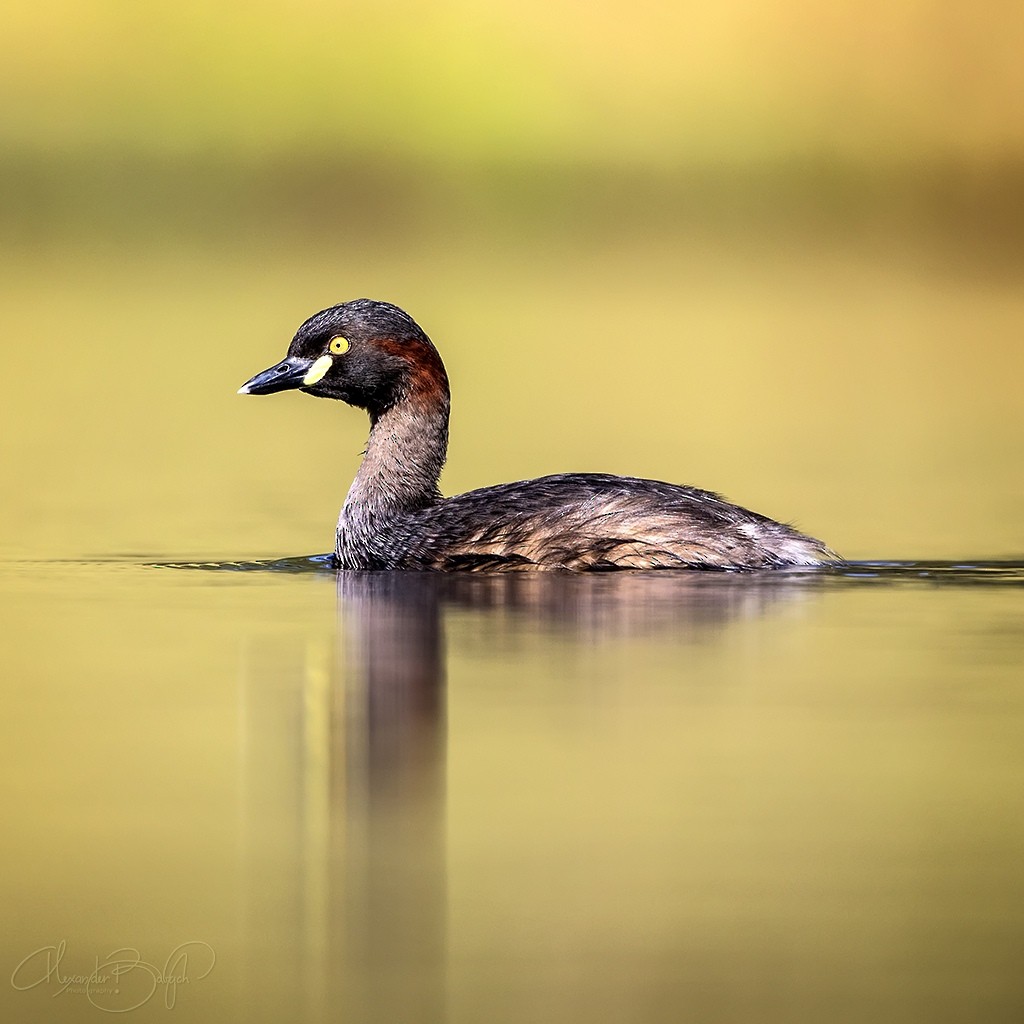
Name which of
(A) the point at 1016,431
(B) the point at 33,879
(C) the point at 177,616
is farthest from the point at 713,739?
(A) the point at 1016,431

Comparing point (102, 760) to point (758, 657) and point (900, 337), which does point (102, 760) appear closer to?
point (758, 657)

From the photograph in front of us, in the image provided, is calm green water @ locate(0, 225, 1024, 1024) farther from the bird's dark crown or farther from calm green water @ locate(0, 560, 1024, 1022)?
the bird's dark crown

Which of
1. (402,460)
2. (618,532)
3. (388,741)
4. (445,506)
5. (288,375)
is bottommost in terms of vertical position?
(388,741)

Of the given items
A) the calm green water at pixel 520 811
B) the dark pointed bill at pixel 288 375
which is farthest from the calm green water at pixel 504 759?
the dark pointed bill at pixel 288 375

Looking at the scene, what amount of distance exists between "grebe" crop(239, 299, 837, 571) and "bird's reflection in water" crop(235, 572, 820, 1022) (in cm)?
12

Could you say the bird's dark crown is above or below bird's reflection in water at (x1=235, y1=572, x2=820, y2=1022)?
above

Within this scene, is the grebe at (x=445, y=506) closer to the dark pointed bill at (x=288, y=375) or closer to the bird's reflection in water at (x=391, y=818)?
the dark pointed bill at (x=288, y=375)

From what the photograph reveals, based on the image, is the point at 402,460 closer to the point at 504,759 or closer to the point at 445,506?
the point at 445,506

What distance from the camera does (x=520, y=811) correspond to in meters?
5.78

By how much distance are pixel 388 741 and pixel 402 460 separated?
438 centimetres

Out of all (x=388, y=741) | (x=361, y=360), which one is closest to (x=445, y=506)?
(x=361, y=360)

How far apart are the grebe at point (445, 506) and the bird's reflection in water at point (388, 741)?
125mm

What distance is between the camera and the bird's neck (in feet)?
35.0

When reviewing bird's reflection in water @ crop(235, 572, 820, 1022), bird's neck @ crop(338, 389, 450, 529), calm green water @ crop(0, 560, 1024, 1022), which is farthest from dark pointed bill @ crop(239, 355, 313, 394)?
calm green water @ crop(0, 560, 1024, 1022)
